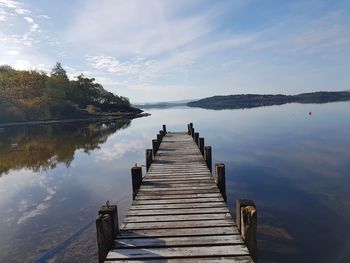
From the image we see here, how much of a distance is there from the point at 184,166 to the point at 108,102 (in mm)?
110843

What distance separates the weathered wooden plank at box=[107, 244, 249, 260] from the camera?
5523 millimetres

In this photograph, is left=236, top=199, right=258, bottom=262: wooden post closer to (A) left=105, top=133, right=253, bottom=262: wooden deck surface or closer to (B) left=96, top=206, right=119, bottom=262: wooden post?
(A) left=105, top=133, right=253, bottom=262: wooden deck surface

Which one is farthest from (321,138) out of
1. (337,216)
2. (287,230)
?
(287,230)

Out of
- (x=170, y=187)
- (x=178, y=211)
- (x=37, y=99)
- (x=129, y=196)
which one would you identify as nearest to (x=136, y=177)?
(x=170, y=187)

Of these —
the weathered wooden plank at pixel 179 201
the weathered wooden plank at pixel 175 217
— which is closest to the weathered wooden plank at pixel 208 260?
the weathered wooden plank at pixel 175 217

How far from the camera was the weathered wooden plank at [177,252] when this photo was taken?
5523 mm

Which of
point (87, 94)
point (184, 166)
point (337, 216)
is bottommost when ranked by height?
point (337, 216)

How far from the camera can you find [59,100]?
85.0 m

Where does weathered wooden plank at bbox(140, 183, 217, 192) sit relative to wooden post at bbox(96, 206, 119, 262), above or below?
below

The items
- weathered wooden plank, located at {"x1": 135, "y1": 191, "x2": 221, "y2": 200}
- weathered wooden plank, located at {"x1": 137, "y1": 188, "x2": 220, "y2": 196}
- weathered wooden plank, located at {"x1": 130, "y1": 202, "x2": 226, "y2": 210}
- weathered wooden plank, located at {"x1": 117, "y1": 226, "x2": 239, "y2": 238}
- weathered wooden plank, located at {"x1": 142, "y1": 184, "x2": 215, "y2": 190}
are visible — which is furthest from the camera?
weathered wooden plank, located at {"x1": 142, "y1": 184, "x2": 215, "y2": 190}

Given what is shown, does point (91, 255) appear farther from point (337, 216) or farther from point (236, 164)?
point (236, 164)

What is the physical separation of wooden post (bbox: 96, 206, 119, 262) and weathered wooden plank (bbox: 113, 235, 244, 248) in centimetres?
24

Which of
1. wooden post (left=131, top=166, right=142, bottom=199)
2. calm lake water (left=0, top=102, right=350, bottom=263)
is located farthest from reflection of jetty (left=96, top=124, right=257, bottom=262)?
calm lake water (left=0, top=102, right=350, bottom=263)

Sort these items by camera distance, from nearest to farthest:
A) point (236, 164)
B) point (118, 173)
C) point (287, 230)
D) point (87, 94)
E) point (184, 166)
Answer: point (287, 230), point (184, 166), point (118, 173), point (236, 164), point (87, 94)
